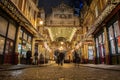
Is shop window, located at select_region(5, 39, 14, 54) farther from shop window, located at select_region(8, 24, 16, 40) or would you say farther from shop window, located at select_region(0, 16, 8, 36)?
shop window, located at select_region(0, 16, 8, 36)

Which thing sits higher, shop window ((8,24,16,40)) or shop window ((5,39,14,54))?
shop window ((8,24,16,40))

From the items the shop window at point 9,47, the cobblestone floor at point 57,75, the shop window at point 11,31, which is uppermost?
the shop window at point 11,31

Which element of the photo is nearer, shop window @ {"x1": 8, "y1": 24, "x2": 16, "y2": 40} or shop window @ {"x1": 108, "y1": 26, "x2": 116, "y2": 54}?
shop window @ {"x1": 8, "y1": 24, "x2": 16, "y2": 40}

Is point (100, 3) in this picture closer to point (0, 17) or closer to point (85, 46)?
point (85, 46)

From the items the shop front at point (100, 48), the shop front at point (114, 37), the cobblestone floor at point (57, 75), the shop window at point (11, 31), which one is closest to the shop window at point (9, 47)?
the shop window at point (11, 31)

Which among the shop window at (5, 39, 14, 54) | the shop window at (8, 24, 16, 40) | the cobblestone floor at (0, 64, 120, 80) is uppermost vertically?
the shop window at (8, 24, 16, 40)

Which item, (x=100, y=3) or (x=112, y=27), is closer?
(x=112, y=27)

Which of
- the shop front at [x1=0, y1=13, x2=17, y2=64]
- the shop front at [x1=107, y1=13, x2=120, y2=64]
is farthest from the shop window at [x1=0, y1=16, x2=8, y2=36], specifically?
the shop front at [x1=107, y1=13, x2=120, y2=64]

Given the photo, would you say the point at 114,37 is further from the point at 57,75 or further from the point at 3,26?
the point at 3,26

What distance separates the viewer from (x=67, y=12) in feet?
108

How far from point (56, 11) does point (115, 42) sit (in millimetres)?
21722

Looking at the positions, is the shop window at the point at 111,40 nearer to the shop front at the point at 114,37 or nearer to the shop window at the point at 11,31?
the shop front at the point at 114,37

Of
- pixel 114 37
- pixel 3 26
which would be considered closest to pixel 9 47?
pixel 3 26

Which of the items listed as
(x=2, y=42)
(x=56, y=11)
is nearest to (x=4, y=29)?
(x=2, y=42)
